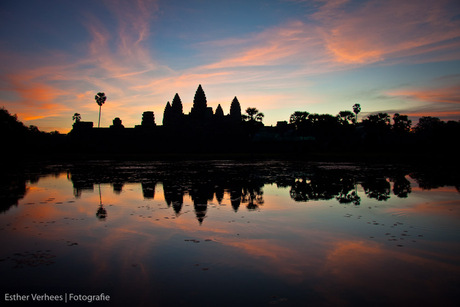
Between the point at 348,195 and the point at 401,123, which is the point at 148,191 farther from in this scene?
the point at 401,123

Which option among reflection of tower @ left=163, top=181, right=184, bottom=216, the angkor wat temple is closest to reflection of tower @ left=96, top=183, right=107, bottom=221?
reflection of tower @ left=163, top=181, right=184, bottom=216

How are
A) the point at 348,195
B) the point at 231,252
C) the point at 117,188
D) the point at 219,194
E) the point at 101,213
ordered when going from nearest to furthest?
the point at 231,252 < the point at 101,213 < the point at 348,195 < the point at 219,194 < the point at 117,188

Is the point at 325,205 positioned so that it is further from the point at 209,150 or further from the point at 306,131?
the point at 306,131

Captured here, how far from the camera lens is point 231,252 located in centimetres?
595

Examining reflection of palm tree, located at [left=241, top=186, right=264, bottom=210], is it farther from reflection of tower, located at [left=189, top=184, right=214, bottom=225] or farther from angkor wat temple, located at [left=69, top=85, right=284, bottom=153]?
angkor wat temple, located at [left=69, top=85, right=284, bottom=153]

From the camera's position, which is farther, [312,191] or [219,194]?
[312,191]

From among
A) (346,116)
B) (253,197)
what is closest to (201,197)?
(253,197)

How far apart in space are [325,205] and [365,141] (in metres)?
56.5

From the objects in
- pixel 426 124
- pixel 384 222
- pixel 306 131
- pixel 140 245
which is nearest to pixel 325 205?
pixel 384 222

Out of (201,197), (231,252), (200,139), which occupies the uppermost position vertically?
(200,139)

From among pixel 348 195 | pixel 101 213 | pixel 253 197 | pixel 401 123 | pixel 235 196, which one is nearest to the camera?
pixel 101 213

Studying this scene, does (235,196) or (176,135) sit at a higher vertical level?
(176,135)

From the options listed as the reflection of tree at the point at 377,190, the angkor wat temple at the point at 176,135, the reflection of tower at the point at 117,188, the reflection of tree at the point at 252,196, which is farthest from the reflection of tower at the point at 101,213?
the angkor wat temple at the point at 176,135

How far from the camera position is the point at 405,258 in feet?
18.6
